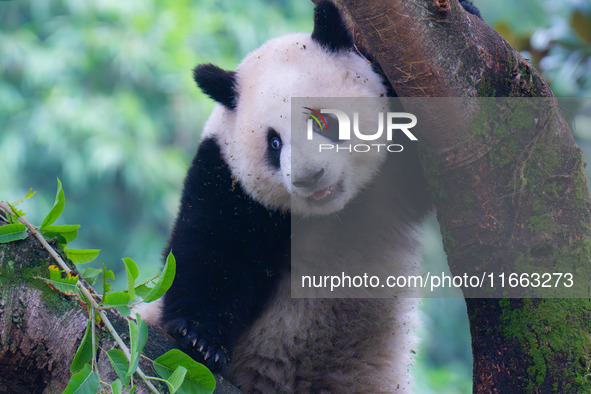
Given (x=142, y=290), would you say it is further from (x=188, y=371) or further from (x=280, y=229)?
(x=280, y=229)

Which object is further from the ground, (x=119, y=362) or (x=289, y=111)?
(x=289, y=111)

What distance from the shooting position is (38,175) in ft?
25.4

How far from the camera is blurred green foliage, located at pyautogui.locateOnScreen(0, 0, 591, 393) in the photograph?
7.04 meters

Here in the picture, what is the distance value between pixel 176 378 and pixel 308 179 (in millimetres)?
793

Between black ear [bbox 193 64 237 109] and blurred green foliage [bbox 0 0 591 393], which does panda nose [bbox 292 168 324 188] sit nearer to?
black ear [bbox 193 64 237 109]

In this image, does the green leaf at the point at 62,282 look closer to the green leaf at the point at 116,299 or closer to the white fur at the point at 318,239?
the green leaf at the point at 116,299

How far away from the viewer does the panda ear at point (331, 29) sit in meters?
2.18

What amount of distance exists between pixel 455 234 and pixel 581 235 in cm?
34

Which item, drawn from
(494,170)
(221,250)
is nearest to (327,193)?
(221,250)

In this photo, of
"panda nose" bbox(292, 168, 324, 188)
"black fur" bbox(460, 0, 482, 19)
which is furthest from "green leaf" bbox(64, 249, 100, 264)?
"black fur" bbox(460, 0, 482, 19)

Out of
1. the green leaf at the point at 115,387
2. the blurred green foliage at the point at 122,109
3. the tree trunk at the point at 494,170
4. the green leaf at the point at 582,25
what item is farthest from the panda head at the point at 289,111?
the blurred green foliage at the point at 122,109

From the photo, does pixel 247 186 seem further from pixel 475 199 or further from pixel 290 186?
pixel 475 199

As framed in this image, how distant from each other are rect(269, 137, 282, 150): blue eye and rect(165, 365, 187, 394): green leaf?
36.5 inches

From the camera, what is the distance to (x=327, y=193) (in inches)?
81.0
